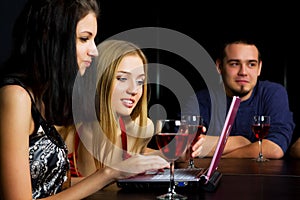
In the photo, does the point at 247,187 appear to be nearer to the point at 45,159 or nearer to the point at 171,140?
the point at 171,140

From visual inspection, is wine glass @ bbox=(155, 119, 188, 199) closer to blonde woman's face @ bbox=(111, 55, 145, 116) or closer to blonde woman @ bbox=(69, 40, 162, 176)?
blonde woman @ bbox=(69, 40, 162, 176)

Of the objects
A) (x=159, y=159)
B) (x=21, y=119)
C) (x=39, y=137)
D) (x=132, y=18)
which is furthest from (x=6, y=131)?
(x=132, y=18)

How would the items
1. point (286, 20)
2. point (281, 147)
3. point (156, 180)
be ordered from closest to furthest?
point (156, 180), point (281, 147), point (286, 20)

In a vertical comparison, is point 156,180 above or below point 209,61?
below

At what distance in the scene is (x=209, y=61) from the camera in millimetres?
4492

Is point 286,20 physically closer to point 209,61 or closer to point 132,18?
point 209,61

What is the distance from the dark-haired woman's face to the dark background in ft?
8.38

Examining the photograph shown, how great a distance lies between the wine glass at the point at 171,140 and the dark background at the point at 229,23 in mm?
2961

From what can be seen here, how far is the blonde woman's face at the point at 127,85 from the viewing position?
89.4 inches

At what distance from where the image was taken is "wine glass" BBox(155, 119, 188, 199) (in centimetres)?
124

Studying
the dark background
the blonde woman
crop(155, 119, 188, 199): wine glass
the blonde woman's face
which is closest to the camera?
crop(155, 119, 188, 199): wine glass

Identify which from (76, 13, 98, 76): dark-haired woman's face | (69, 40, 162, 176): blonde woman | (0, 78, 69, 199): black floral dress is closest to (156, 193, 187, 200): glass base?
(0, 78, 69, 199): black floral dress

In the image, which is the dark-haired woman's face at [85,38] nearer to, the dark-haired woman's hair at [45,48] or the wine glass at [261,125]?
the dark-haired woman's hair at [45,48]

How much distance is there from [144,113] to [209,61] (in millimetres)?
2237
